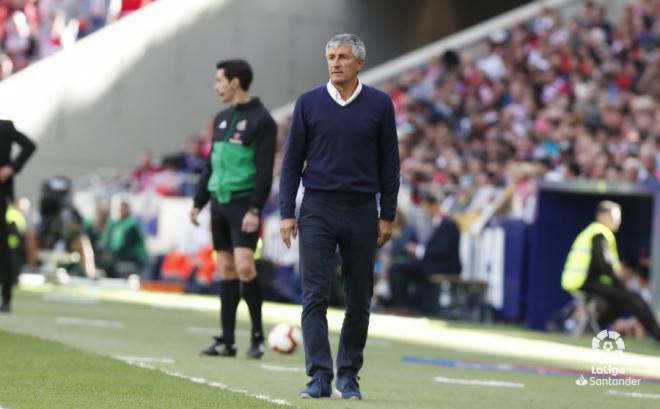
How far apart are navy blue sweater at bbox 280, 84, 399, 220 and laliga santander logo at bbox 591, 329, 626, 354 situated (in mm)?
7904

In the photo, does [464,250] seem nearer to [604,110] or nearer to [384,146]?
[604,110]

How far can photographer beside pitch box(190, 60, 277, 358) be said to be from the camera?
11.7 m

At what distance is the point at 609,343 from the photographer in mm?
17641

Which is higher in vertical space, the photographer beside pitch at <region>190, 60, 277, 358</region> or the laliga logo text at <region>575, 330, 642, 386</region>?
the photographer beside pitch at <region>190, 60, 277, 358</region>

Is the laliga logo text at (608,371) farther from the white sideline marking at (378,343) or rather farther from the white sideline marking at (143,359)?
the white sideline marking at (143,359)

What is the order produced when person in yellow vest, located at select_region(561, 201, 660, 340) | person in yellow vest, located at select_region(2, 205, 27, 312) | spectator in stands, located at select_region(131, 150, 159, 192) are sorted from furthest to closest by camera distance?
spectator in stands, located at select_region(131, 150, 159, 192), person in yellow vest, located at select_region(561, 201, 660, 340), person in yellow vest, located at select_region(2, 205, 27, 312)

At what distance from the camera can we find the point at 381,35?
39.5 meters

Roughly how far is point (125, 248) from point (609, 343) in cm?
1125

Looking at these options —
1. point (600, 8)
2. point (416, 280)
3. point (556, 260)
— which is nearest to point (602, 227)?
point (556, 260)

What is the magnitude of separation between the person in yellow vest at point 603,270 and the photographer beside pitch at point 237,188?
7711mm

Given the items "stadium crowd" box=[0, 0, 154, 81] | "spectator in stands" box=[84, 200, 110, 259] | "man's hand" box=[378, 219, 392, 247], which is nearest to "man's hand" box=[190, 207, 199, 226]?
"man's hand" box=[378, 219, 392, 247]

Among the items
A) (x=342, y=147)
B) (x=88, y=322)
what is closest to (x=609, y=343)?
(x=88, y=322)

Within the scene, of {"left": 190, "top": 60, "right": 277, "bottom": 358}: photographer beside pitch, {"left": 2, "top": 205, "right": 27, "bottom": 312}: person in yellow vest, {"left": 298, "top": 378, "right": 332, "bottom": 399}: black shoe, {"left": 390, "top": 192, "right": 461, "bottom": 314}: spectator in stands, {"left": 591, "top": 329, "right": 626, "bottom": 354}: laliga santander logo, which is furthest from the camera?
{"left": 390, "top": 192, "right": 461, "bottom": 314}: spectator in stands

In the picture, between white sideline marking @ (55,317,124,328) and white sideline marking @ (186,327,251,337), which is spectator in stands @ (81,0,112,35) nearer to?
white sideline marking @ (55,317,124,328)
